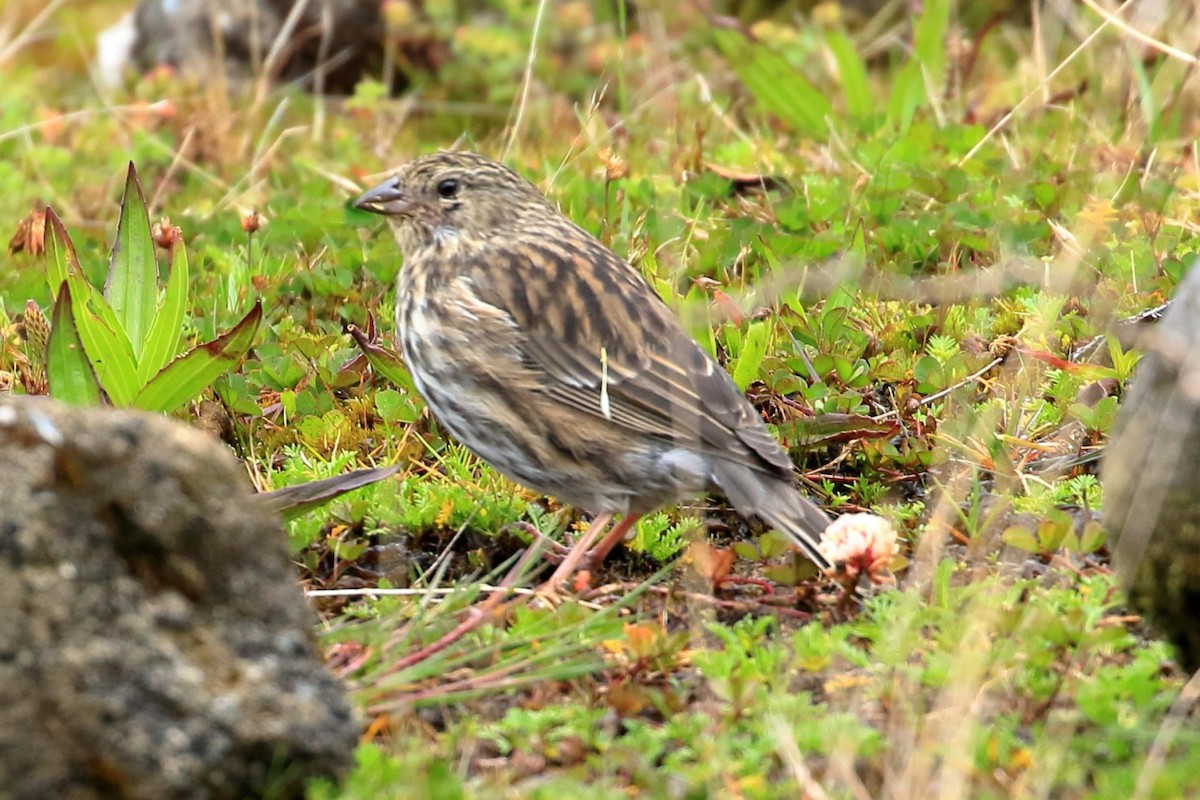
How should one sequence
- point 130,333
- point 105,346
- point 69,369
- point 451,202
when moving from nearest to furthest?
point 69,369 → point 105,346 → point 130,333 → point 451,202

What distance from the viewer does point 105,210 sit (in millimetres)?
7180

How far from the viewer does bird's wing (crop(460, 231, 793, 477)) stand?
4.59 m

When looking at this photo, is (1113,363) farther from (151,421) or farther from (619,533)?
(151,421)

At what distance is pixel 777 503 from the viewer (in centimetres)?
439

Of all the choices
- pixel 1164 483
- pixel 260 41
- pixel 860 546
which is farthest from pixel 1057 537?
pixel 260 41

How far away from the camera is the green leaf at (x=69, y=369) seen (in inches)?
176

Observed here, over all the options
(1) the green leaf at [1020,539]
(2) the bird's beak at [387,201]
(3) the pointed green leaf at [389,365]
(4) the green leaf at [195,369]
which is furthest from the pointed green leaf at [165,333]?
(1) the green leaf at [1020,539]

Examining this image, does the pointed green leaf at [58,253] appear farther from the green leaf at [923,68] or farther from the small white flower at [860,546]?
the green leaf at [923,68]

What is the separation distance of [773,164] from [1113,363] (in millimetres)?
2250

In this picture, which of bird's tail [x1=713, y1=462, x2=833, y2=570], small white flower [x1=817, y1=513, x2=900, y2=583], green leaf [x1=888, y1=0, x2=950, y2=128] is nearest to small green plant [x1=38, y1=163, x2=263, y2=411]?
bird's tail [x1=713, y1=462, x2=833, y2=570]

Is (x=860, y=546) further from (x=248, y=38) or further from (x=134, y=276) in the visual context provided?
(x=248, y=38)

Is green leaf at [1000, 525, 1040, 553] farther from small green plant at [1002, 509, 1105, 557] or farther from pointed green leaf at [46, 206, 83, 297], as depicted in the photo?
pointed green leaf at [46, 206, 83, 297]

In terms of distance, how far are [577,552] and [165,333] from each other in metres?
1.42

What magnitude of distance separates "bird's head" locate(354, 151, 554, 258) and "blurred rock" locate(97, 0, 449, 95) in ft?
15.1
